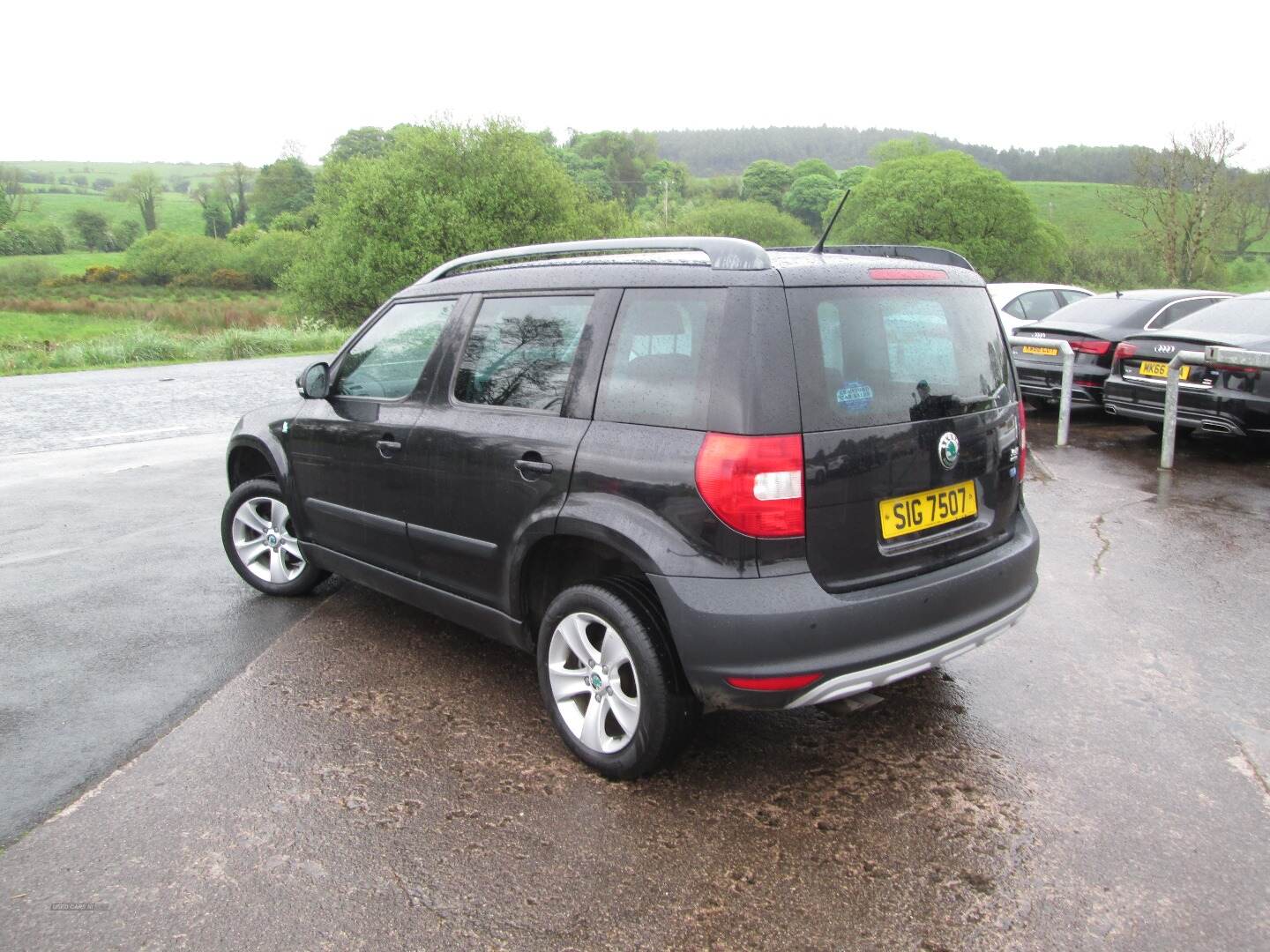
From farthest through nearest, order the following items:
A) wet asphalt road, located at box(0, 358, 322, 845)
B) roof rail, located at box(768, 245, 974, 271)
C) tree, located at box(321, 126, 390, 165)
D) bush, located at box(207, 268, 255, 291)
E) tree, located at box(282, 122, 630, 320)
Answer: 1. tree, located at box(321, 126, 390, 165)
2. bush, located at box(207, 268, 255, 291)
3. tree, located at box(282, 122, 630, 320)
4. roof rail, located at box(768, 245, 974, 271)
5. wet asphalt road, located at box(0, 358, 322, 845)

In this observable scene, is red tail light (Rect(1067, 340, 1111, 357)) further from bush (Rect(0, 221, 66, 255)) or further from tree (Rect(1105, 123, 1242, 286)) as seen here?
bush (Rect(0, 221, 66, 255))

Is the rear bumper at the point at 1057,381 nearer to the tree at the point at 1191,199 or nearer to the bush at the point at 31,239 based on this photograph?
the tree at the point at 1191,199

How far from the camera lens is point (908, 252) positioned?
406 cm

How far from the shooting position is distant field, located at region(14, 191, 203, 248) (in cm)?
10797

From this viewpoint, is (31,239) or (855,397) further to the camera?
(31,239)

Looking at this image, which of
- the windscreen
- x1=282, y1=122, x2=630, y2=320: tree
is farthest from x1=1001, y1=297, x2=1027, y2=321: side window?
x1=282, y1=122, x2=630, y2=320: tree

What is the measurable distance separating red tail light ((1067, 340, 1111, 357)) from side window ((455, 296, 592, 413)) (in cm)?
889

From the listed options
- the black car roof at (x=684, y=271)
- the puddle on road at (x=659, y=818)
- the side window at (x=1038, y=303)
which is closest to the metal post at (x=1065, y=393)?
the side window at (x=1038, y=303)

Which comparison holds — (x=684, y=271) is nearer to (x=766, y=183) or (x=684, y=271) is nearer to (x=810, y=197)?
(x=810, y=197)

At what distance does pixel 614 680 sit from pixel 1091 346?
31.0ft

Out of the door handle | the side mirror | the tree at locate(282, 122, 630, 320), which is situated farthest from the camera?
the tree at locate(282, 122, 630, 320)

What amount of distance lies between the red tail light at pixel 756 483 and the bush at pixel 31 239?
113839 mm

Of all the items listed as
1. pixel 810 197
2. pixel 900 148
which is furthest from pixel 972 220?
pixel 900 148

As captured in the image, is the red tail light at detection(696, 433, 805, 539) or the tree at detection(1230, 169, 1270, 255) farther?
the tree at detection(1230, 169, 1270, 255)
